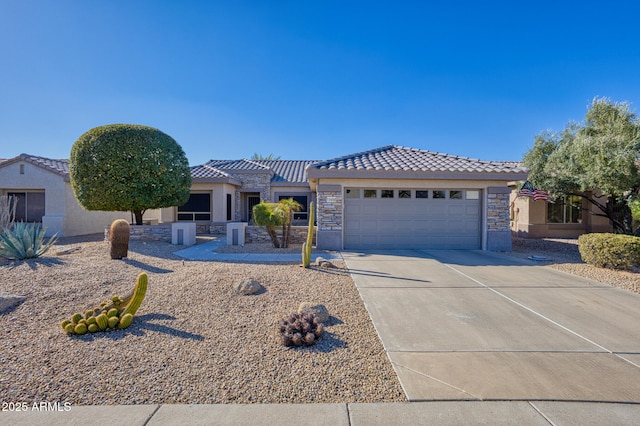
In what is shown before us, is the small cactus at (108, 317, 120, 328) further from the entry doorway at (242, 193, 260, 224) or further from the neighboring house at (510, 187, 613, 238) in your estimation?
the neighboring house at (510, 187, 613, 238)

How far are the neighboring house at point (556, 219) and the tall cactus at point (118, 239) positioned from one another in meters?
18.3

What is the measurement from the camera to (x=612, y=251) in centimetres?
811

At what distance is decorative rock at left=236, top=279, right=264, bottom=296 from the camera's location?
587 centimetres

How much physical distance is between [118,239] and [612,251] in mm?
14075

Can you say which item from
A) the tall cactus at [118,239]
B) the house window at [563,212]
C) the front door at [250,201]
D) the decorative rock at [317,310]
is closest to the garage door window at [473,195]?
the house window at [563,212]

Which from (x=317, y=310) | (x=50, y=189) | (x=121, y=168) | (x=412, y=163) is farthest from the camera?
(x=50, y=189)

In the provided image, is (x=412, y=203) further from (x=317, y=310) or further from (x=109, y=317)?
(x=109, y=317)

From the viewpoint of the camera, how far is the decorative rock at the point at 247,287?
5.87 metres

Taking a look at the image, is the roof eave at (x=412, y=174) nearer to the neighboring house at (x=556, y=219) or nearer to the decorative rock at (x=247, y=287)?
the decorative rock at (x=247, y=287)

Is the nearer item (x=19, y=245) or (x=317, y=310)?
(x=317, y=310)

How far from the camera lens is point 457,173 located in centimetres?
1114

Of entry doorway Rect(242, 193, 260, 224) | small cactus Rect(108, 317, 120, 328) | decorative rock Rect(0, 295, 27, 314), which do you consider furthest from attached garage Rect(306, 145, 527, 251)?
entry doorway Rect(242, 193, 260, 224)

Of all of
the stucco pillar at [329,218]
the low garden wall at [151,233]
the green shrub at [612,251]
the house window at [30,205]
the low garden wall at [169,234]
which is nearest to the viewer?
the green shrub at [612,251]

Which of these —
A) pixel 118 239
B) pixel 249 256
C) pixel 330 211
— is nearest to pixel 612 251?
pixel 330 211
